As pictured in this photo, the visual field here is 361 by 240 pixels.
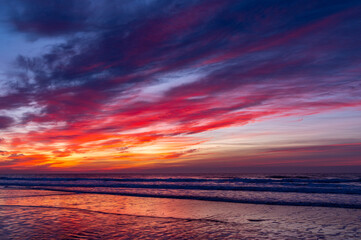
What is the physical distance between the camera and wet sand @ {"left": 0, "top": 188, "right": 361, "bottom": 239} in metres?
9.69

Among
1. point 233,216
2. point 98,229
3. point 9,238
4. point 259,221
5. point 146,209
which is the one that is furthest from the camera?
point 146,209

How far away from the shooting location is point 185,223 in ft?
38.5

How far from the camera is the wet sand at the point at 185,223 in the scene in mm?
9688

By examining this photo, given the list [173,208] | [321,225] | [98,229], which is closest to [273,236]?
[321,225]

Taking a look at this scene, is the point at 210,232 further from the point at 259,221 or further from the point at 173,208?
the point at 173,208

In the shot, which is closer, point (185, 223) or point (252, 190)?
point (185, 223)

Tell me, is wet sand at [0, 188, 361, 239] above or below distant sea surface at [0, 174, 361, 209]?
above

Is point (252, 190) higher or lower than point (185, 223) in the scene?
lower

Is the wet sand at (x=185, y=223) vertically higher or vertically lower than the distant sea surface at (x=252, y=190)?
higher

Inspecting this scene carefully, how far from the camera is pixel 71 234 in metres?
9.80

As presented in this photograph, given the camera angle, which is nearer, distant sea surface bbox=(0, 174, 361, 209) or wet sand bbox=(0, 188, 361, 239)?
wet sand bbox=(0, 188, 361, 239)

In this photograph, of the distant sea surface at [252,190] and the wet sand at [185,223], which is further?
the distant sea surface at [252,190]

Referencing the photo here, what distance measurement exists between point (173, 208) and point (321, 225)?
314 inches

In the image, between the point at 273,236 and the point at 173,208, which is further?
the point at 173,208
